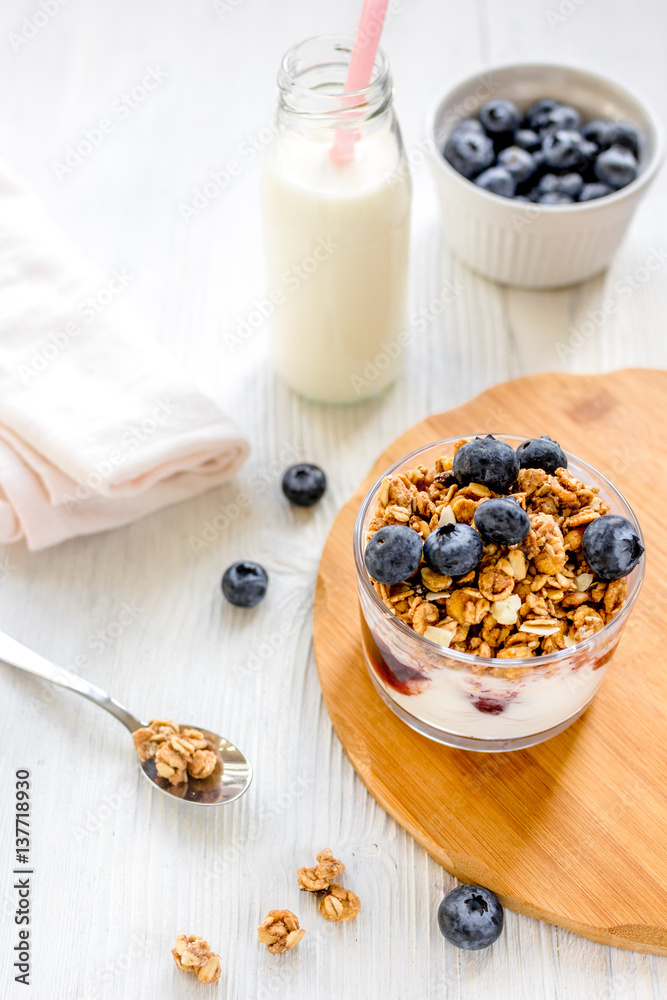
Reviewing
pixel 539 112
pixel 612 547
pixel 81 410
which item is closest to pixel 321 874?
pixel 612 547

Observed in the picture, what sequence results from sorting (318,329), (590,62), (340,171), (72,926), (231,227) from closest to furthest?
1. (72,926)
2. (340,171)
3. (318,329)
4. (231,227)
5. (590,62)

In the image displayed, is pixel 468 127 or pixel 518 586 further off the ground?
pixel 468 127

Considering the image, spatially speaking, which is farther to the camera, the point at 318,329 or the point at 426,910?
the point at 318,329

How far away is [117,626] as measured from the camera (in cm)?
136

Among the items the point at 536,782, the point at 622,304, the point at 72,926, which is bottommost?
the point at 72,926

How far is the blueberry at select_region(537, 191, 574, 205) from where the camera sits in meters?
1.64

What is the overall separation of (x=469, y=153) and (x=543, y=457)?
31.4 inches

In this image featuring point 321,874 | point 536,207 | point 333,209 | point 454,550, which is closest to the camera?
point 454,550

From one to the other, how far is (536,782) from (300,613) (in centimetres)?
42

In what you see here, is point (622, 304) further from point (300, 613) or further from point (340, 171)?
point (300, 613)

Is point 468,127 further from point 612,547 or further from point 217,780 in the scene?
point 217,780

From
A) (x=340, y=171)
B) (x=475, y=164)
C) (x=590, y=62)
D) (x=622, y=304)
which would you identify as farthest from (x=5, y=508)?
(x=590, y=62)

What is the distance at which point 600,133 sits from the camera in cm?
170

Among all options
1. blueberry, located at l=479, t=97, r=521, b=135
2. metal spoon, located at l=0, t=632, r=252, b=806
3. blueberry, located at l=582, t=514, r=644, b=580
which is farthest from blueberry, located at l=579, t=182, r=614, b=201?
metal spoon, located at l=0, t=632, r=252, b=806
